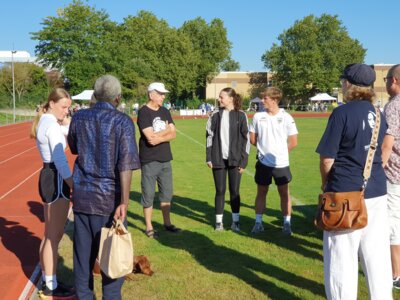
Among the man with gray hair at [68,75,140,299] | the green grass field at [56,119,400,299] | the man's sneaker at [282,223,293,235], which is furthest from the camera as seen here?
the man's sneaker at [282,223,293,235]

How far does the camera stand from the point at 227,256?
5.70m

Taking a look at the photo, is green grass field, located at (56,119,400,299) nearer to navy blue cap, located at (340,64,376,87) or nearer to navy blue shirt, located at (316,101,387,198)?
navy blue shirt, located at (316,101,387,198)

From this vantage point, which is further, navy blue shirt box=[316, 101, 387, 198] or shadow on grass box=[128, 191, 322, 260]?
shadow on grass box=[128, 191, 322, 260]

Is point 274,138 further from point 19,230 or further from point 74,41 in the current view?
point 74,41

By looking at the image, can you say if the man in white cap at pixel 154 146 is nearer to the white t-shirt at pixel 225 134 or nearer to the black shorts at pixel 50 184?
the white t-shirt at pixel 225 134

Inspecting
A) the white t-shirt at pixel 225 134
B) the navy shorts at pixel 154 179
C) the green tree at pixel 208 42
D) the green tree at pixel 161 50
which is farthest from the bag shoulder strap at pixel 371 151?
the green tree at pixel 208 42

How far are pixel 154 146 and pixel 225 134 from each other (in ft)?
3.32

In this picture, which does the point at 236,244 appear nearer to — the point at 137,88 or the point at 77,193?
the point at 77,193

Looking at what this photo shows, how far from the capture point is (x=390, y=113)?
4.29m

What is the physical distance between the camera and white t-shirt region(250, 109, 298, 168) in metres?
6.42

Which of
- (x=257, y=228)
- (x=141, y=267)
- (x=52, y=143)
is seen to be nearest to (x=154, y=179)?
(x=257, y=228)

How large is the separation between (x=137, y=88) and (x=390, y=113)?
6255 centimetres

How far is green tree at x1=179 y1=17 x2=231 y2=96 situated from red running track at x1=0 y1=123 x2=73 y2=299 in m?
72.4

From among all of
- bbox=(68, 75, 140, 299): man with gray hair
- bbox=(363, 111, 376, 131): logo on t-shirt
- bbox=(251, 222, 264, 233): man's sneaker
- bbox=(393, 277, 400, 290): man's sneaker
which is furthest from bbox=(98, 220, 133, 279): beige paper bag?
bbox=(251, 222, 264, 233): man's sneaker
